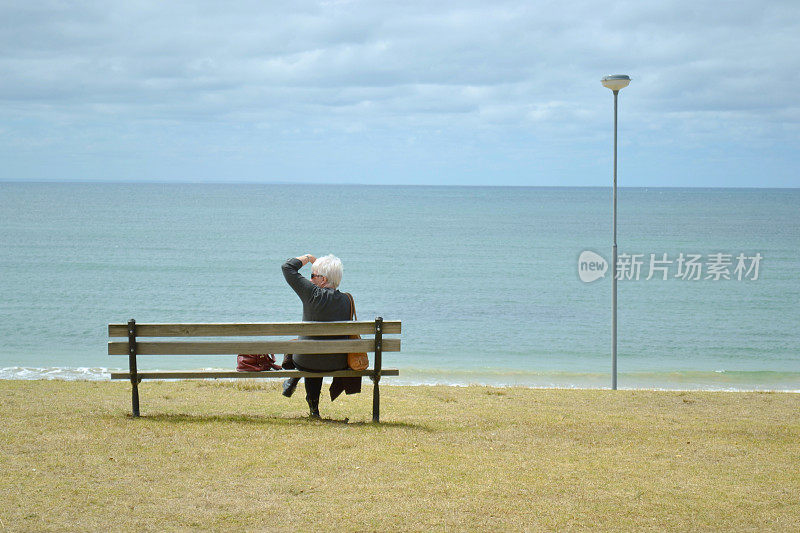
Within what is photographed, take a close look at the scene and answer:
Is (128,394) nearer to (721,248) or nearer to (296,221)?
(721,248)

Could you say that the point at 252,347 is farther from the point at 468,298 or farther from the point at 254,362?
the point at 468,298

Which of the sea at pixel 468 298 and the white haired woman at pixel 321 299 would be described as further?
the sea at pixel 468 298

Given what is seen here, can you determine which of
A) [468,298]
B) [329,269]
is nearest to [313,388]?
[329,269]

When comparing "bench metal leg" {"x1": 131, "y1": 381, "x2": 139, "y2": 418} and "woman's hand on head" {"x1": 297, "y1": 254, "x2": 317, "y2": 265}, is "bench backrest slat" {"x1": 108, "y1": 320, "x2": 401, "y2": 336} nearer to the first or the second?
"bench metal leg" {"x1": 131, "y1": 381, "x2": 139, "y2": 418}

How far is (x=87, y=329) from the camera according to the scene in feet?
81.7

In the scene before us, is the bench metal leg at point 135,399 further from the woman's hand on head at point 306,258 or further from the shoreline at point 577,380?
the shoreline at point 577,380

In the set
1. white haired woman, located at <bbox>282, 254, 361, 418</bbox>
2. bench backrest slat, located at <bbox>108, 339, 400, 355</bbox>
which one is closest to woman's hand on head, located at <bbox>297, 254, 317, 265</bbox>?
white haired woman, located at <bbox>282, 254, 361, 418</bbox>

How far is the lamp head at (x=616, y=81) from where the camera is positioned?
12.9 metres

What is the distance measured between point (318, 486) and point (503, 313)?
79.9 ft

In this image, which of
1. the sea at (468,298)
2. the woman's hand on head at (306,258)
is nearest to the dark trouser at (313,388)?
the woman's hand on head at (306,258)

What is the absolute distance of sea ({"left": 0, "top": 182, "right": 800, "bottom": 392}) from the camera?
19719mm

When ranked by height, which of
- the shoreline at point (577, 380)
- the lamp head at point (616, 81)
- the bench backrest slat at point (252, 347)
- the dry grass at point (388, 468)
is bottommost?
the shoreline at point (577, 380)

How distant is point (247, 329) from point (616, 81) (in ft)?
26.6

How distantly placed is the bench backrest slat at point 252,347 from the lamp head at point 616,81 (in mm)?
7256
